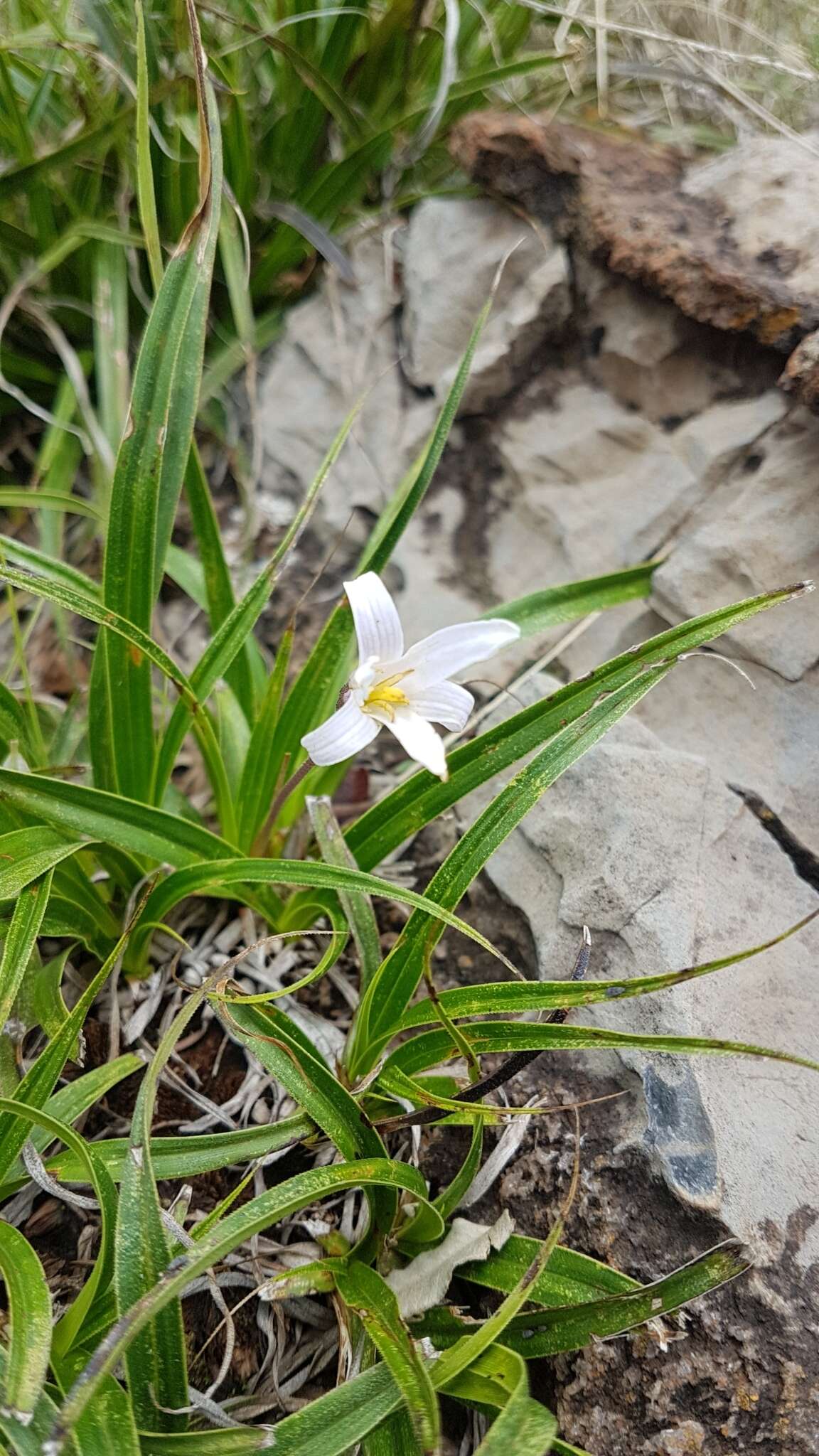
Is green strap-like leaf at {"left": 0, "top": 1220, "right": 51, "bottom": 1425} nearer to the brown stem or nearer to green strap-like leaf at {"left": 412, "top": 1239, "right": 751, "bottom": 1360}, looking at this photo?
green strap-like leaf at {"left": 412, "top": 1239, "right": 751, "bottom": 1360}

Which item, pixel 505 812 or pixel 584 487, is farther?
pixel 584 487

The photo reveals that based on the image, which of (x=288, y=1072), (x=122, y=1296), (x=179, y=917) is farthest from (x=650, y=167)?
(x=122, y=1296)

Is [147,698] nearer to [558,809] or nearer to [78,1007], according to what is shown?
[78,1007]

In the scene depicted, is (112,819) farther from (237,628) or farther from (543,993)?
(543,993)

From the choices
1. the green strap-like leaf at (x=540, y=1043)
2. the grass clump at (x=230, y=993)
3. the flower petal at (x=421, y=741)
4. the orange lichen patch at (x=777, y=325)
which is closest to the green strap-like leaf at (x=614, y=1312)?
the grass clump at (x=230, y=993)

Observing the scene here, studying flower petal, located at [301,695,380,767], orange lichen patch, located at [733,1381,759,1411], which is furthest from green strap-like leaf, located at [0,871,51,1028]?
orange lichen patch, located at [733,1381,759,1411]

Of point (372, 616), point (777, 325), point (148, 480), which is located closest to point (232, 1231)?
point (372, 616)
